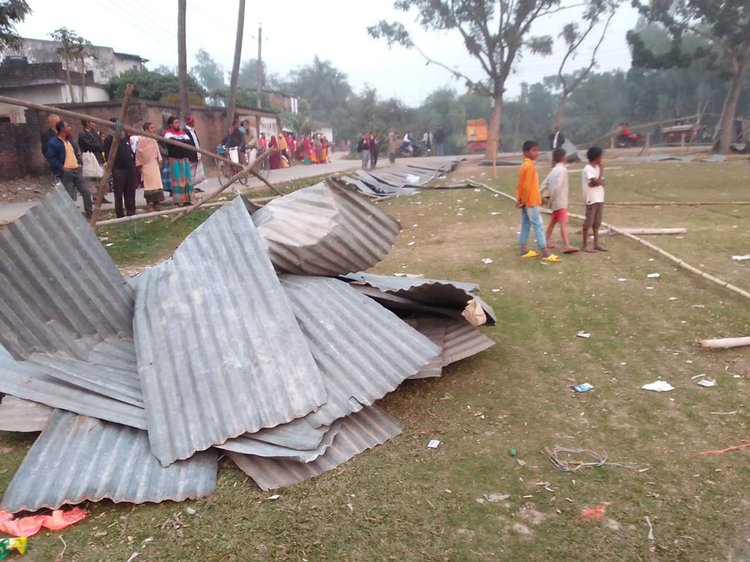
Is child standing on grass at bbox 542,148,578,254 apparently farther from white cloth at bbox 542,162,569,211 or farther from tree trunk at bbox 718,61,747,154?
tree trunk at bbox 718,61,747,154

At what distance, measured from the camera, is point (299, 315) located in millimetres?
3152

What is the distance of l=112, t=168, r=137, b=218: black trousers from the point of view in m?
7.67

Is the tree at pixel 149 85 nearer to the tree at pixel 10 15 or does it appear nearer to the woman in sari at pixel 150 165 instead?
the tree at pixel 10 15

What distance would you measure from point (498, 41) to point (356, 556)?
883 inches

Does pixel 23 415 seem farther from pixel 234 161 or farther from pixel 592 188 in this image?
pixel 234 161

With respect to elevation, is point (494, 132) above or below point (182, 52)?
below

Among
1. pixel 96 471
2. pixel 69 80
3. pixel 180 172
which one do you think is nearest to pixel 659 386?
pixel 96 471

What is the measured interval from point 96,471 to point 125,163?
6225 millimetres

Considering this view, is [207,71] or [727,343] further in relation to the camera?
[207,71]

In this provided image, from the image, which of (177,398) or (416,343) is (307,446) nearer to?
(177,398)

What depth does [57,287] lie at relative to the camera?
299 centimetres

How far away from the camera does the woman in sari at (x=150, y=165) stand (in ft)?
27.4

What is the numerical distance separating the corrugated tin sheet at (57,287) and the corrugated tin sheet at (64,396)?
0.13 metres

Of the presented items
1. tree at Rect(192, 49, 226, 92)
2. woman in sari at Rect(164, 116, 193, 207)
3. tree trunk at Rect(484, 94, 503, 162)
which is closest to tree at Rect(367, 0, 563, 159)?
tree trunk at Rect(484, 94, 503, 162)
